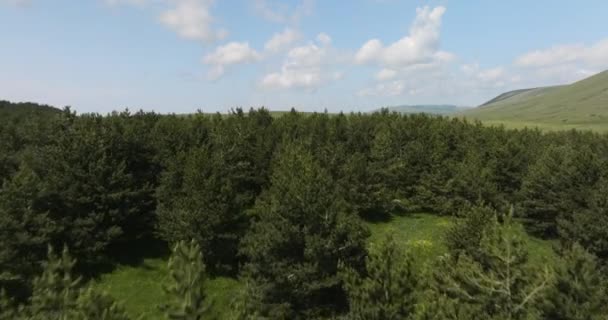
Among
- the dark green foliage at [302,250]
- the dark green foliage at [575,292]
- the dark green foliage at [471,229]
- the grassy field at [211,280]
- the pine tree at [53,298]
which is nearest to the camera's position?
the pine tree at [53,298]

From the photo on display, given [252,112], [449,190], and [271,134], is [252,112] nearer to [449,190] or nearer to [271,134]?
[271,134]

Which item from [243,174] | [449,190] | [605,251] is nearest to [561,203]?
[605,251]

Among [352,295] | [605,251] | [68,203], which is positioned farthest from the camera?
[605,251]

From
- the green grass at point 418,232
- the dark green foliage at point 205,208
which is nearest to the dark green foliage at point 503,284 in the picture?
the green grass at point 418,232

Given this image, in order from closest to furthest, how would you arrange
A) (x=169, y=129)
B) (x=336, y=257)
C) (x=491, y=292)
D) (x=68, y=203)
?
(x=491, y=292) < (x=336, y=257) < (x=68, y=203) < (x=169, y=129)

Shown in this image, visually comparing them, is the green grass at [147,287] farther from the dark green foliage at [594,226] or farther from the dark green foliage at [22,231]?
the dark green foliage at [594,226]

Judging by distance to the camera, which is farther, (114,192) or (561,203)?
(561,203)

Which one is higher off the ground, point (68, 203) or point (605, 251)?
point (68, 203)

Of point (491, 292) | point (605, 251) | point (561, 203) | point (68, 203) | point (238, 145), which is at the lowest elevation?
point (605, 251)
